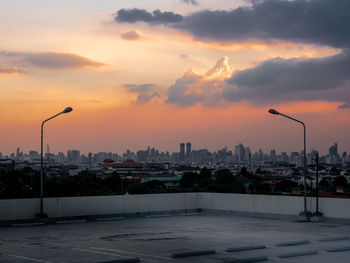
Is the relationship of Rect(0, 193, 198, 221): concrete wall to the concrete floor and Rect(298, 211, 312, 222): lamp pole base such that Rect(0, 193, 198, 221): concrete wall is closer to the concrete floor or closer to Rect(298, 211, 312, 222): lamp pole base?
the concrete floor

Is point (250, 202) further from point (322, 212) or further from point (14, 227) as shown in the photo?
point (14, 227)

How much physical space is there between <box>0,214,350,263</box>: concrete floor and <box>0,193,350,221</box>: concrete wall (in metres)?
1.46

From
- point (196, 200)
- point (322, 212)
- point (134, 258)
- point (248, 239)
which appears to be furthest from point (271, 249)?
point (196, 200)

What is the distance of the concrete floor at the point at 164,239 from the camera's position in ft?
71.2

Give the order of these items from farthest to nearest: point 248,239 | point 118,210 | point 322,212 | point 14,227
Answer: point 118,210 → point 322,212 → point 14,227 → point 248,239

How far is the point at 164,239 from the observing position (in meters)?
27.5

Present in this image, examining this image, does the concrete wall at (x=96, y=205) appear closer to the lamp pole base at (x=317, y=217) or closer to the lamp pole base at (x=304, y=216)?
the lamp pole base at (x=304, y=216)

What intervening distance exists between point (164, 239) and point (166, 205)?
1507 cm

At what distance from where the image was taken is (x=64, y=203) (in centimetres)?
3781

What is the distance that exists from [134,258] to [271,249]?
6458mm

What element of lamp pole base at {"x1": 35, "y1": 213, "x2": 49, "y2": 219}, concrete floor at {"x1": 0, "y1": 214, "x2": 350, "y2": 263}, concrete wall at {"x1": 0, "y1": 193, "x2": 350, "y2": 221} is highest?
concrete wall at {"x1": 0, "y1": 193, "x2": 350, "y2": 221}

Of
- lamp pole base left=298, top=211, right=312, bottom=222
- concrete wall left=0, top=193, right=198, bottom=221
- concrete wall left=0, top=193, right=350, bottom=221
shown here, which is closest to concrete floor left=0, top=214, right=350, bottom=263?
lamp pole base left=298, top=211, right=312, bottom=222

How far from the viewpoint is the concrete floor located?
21.7 m

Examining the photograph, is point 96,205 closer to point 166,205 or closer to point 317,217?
point 166,205
